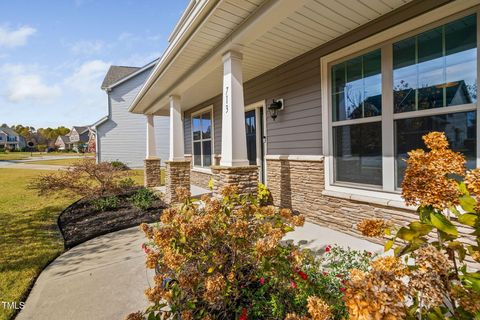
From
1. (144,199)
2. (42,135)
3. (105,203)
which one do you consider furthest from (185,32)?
(42,135)

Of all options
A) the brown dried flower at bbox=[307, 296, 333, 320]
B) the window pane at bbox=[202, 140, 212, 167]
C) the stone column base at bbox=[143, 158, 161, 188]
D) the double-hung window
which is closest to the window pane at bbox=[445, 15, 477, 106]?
the brown dried flower at bbox=[307, 296, 333, 320]

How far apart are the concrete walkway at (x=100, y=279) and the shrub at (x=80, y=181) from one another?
2.61m

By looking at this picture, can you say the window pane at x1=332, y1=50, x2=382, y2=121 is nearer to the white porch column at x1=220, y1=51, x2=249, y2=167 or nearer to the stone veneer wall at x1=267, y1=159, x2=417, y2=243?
the stone veneer wall at x1=267, y1=159, x2=417, y2=243

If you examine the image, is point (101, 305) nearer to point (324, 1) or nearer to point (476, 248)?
point (476, 248)

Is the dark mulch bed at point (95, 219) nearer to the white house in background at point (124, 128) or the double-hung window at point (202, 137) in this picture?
the double-hung window at point (202, 137)

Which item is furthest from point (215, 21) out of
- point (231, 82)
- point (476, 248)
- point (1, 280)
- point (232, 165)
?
point (1, 280)

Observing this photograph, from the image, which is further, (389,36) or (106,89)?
(106,89)

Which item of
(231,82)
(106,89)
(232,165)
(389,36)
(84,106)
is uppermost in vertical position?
(84,106)

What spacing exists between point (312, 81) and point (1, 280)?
5.22 metres

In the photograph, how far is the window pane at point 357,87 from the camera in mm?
3487

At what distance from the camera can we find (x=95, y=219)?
5.21 m

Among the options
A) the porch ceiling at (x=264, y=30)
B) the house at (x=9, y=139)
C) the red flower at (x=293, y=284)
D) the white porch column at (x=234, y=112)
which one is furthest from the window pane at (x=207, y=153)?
the house at (x=9, y=139)

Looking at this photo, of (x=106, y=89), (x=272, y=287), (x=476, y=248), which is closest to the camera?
(x=476, y=248)

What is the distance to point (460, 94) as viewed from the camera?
2734 mm
